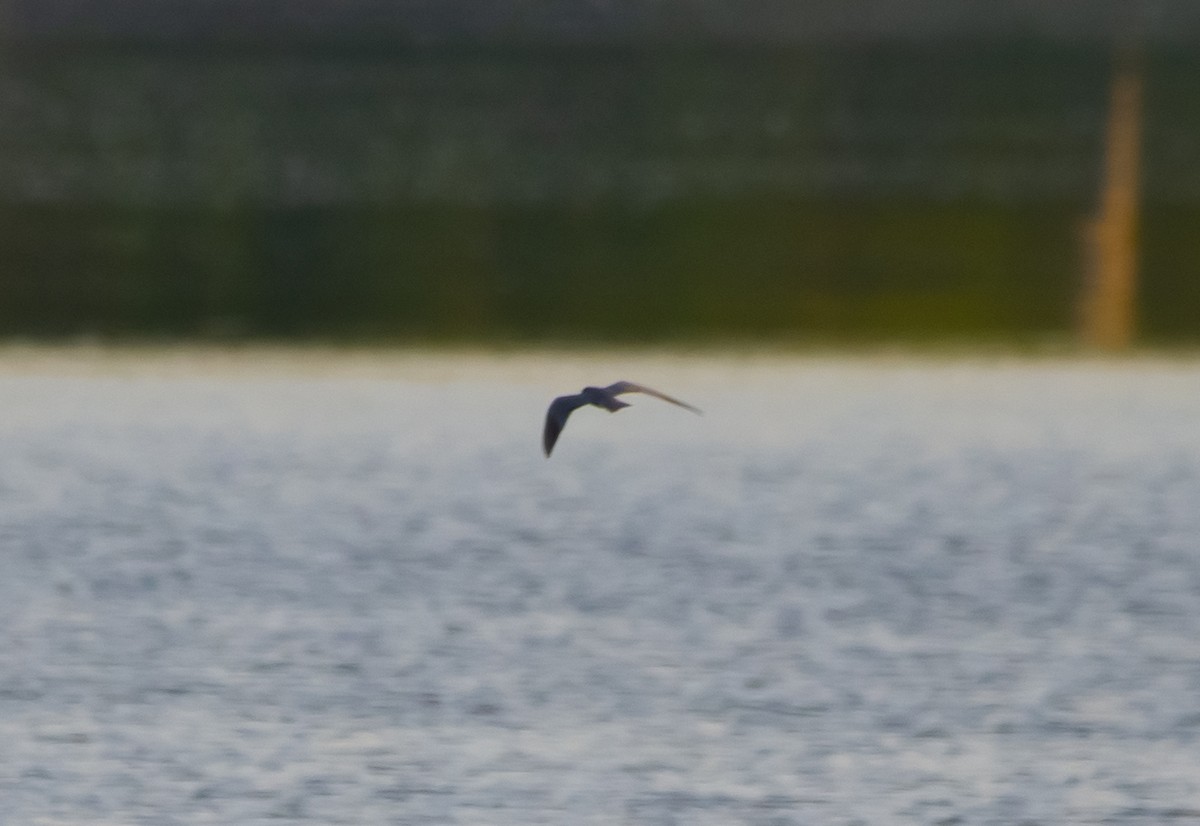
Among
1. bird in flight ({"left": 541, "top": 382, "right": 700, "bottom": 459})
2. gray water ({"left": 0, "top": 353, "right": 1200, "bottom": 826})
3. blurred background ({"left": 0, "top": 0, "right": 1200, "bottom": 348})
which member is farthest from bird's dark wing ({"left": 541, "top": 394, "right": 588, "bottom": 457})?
blurred background ({"left": 0, "top": 0, "right": 1200, "bottom": 348})

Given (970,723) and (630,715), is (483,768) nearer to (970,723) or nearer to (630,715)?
(630,715)

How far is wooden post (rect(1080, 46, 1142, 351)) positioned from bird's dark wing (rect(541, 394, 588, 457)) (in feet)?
59.2

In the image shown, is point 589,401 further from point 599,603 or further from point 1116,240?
point 1116,240

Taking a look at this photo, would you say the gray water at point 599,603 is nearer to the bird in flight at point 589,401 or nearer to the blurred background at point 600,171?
the bird in flight at point 589,401

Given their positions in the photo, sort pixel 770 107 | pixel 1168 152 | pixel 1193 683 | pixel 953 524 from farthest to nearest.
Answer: pixel 770 107, pixel 1168 152, pixel 953 524, pixel 1193 683

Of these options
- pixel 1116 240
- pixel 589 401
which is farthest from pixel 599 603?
pixel 1116 240

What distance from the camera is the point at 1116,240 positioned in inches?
1570

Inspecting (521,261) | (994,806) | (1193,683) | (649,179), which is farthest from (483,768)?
(649,179)

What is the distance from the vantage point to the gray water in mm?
9953

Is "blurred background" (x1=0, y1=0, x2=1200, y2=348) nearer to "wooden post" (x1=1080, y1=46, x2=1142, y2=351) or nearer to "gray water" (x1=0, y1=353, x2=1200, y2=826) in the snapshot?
"wooden post" (x1=1080, y1=46, x2=1142, y2=351)

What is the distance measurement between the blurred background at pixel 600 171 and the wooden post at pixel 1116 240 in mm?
109

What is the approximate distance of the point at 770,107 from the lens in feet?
237

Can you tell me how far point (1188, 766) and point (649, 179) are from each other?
42096 mm

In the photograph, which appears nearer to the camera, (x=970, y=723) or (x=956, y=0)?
(x=970, y=723)
